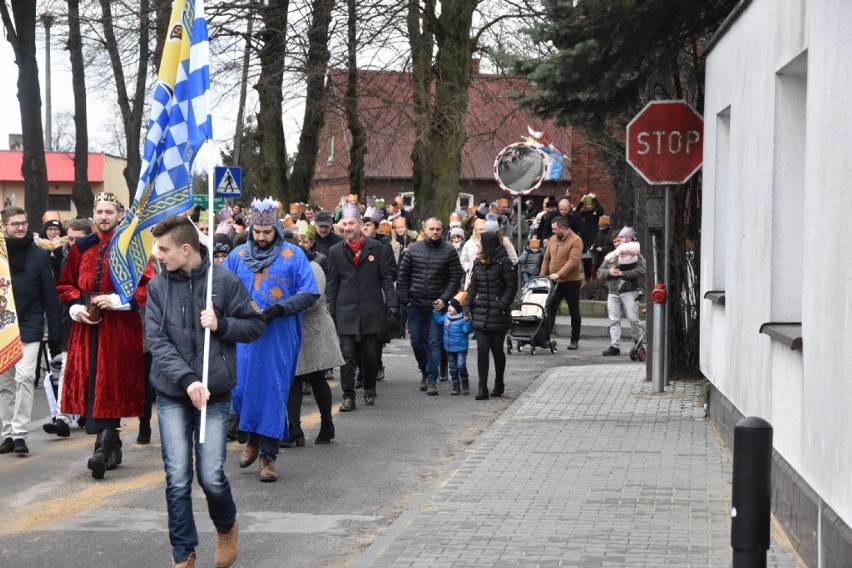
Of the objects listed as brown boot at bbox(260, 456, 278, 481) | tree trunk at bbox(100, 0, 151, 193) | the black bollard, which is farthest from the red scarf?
tree trunk at bbox(100, 0, 151, 193)

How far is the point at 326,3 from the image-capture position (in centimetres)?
2847

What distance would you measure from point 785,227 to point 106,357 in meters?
4.56

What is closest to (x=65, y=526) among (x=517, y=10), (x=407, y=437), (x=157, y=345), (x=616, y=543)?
(x=157, y=345)

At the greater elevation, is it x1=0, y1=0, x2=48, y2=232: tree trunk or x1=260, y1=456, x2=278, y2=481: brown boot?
x1=0, y1=0, x2=48, y2=232: tree trunk

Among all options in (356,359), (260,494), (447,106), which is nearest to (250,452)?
(260,494)

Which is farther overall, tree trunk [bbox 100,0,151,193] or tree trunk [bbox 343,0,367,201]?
tree trunk [bbox 100,0,151,193]

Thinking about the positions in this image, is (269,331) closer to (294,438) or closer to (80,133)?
(294,438)

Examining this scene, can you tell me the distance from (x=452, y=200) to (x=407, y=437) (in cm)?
1633

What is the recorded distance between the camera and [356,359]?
13680 mm

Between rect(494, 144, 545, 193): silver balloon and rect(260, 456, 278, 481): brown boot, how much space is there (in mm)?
13719

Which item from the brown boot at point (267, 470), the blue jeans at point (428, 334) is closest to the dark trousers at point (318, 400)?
the brown boot at point (267, 470)

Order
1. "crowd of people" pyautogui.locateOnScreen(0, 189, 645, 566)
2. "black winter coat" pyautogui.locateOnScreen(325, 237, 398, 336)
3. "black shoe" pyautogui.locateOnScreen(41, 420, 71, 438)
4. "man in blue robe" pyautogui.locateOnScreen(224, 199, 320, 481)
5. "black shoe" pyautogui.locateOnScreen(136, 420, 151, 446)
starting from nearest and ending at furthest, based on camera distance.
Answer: "crowd of people" pyautogui.locateOnScreen(0, 189, 645, 566), "man in blue robe" pyautogui.locateOnScreen(224, 199, 320, 481), "black shoe" pyautogui.locateOnScreen(136, 420, 151, 446), "black shoe" pyautogui.locateOnScreen(41, 420, 71, 438), "black winter coat" pyautogui.locateOnScreen(325, 237, 398, 336)

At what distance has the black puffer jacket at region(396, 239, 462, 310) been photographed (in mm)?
14406

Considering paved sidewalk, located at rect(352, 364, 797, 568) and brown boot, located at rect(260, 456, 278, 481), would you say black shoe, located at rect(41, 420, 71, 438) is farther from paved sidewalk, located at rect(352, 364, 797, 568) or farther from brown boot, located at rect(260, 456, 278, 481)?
paved sidewalk, located at rect(352, 364, 797, 568)
